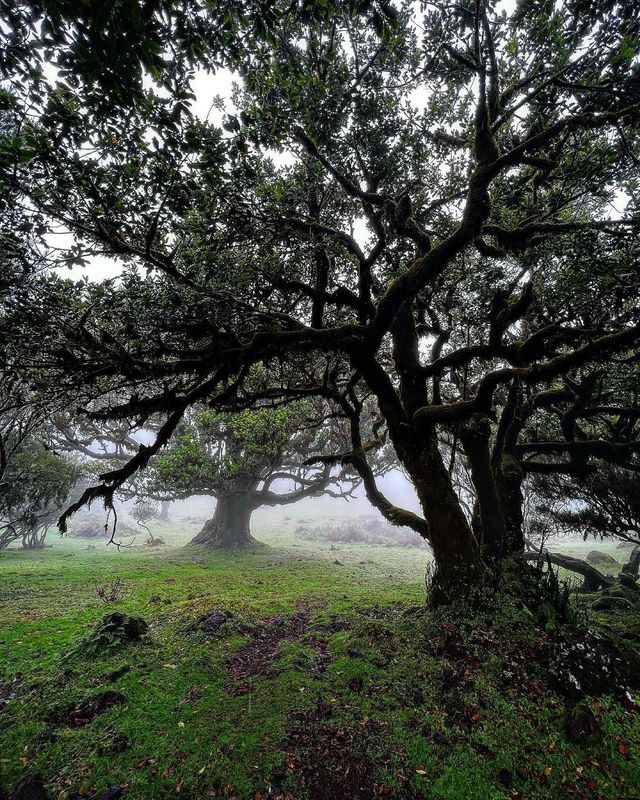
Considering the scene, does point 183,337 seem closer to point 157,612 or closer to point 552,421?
point 157,612

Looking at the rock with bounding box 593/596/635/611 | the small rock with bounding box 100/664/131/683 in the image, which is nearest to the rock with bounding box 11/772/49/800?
the small rock with bounding box 100/664/131/683

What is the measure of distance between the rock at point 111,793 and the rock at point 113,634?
296cm

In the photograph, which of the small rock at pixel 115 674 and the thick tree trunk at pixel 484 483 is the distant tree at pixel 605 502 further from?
the small rock at pixel 115 674

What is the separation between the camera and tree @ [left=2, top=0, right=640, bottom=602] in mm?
5059

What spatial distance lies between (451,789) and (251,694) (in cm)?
282

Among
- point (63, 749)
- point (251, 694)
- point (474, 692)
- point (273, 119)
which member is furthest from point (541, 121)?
point (63, 749)

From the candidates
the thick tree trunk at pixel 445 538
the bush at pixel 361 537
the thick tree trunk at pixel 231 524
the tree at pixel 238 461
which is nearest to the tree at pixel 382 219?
the thick tree trunk at pixel 445 538

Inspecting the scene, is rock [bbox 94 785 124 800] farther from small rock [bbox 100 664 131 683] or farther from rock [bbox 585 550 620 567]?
rock [bbox 585 550 620 567]

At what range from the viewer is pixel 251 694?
5.27 meters

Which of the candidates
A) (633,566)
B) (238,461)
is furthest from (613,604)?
(238,461)

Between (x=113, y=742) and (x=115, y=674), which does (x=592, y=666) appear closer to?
(x=113, y=742)

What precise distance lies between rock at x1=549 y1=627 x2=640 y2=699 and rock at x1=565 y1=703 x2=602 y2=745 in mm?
463

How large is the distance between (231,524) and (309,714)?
1960 cm

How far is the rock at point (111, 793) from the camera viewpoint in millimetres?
3641
